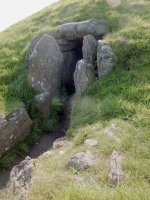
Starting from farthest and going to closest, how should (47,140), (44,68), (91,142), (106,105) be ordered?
(44,68) < (47,140) < (106,105) < (91,142)

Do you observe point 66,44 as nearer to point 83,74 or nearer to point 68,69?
point 68,69

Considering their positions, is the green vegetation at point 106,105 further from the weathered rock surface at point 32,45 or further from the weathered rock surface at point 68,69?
the weathered rock surface at point 68,69

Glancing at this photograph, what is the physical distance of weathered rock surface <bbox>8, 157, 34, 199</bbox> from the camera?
182 inches

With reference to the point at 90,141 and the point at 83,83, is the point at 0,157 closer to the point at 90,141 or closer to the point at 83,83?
the point at 90,141

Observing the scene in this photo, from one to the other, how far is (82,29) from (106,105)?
659cm

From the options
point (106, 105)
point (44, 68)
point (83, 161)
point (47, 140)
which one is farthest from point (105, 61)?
point (83, 161)

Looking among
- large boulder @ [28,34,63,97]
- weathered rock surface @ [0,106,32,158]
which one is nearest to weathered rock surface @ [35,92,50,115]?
large boulder @ [28,34,63,97]

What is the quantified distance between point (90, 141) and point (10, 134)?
416 cm

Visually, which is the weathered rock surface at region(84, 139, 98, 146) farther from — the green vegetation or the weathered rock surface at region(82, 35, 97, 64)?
the weathered rock surface at region(82, 35, 97, 64)

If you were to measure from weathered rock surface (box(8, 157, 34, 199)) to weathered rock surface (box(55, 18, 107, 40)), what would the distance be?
8811 millimetres

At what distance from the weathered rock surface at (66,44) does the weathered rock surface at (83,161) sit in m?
8.98

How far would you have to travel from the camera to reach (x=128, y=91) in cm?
766

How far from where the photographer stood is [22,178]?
5.19 m

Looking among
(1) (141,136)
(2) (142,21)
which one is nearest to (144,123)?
(1) (141,136)
